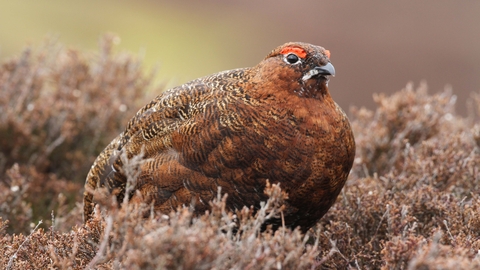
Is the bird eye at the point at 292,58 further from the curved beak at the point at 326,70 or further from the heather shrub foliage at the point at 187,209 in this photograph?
the heather shrub foliage at the point at 187,209

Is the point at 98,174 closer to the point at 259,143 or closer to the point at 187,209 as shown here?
the point at 259,143

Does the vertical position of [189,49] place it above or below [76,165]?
above

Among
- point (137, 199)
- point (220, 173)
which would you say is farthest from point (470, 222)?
point (137, 199)

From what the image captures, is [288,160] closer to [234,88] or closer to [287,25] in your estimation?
[234,88]

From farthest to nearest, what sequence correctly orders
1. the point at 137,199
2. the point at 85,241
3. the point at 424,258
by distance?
the point at 137,199 → the point at 85,241 → the point at 424,258

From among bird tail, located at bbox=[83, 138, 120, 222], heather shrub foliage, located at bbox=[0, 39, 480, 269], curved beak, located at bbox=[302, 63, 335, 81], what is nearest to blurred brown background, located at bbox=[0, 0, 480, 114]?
heather shrub foliage, located at bbox=[0, 39, 480, 269]
